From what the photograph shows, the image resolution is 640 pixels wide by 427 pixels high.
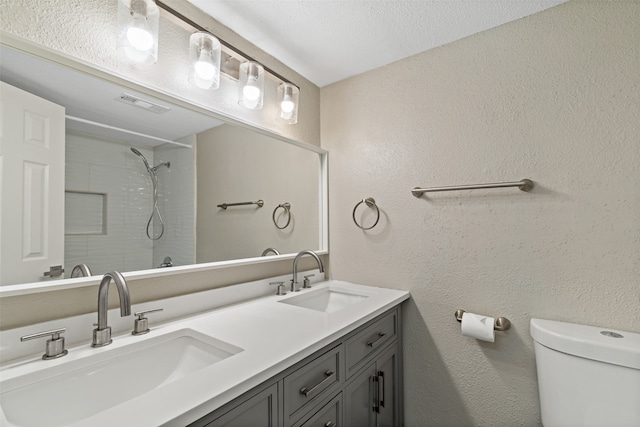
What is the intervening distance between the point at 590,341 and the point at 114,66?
1.96 meters

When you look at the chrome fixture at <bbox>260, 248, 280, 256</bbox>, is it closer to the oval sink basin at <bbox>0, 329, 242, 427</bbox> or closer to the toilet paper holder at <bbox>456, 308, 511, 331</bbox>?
the oval sink basin at <bbox>0, 329, 242, 427</bbox>

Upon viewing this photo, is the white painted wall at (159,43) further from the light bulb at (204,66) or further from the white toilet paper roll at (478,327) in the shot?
the white toilet paper roll at (478,327)

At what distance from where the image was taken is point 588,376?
3.43 ft

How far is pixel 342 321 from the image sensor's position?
3.74 feet

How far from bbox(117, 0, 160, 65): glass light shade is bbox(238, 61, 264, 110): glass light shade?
0.43 meters

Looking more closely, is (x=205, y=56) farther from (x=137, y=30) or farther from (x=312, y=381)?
(x=312, y=381)

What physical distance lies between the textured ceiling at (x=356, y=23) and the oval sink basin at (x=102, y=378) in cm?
138

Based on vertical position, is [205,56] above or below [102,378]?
above

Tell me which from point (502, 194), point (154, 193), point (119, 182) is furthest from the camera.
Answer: point (502, 194)

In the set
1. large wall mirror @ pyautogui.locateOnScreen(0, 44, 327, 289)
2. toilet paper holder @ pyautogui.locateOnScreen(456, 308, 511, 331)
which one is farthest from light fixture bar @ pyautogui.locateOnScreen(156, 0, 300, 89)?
toilet paper holder @ pyautogui.locateOnScreen(456, 308, 511, 331)

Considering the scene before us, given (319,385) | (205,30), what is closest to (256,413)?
(319,385)

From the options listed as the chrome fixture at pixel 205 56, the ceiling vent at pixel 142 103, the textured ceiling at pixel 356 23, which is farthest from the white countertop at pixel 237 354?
the textured ceiling at pixel 356 23

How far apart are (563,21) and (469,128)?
547 mm


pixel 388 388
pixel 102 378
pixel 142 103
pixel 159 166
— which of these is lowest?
pixel 388 388
